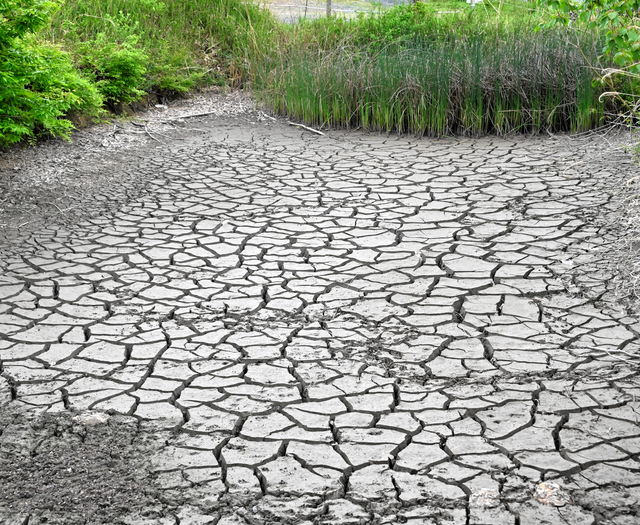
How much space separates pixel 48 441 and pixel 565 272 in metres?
3.18

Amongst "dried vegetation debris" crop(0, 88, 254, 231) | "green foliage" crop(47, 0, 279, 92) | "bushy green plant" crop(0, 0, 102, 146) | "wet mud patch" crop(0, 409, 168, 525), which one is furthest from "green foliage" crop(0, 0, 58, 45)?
"wet mud patch" crop(0, 409, 168, 525)

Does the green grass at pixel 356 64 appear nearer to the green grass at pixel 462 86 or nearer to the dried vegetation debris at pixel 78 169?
the green grass at pixel 462 86

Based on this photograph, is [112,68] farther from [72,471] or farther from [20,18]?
[72,471]

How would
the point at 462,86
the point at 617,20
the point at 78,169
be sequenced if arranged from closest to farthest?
the point at 617,20 < the point at 78,169 < the point at 462,86

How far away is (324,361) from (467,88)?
524 cm

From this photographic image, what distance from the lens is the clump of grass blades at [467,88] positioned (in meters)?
7.84

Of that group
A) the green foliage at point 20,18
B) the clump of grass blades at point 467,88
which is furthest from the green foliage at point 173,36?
the green foliage at point 20,18

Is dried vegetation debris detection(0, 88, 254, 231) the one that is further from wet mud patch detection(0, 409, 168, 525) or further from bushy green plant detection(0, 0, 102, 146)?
wet mud patch detection(0, 409, 168, 525)

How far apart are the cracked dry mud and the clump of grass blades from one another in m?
1.89

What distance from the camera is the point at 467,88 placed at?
789cm

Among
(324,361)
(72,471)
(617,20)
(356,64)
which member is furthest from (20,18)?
(356,64)

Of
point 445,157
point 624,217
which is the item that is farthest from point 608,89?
point 624,217

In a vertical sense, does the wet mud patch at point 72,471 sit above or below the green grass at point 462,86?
below

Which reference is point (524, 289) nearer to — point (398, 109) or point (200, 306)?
point (200, 306)
